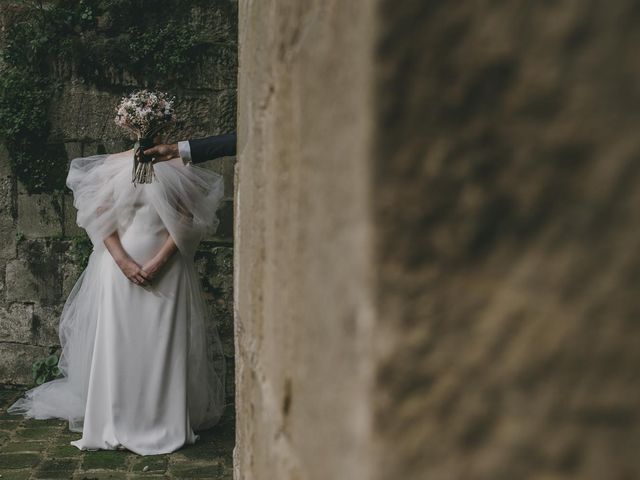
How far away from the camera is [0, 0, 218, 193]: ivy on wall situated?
19.7ft

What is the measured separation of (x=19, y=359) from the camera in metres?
6.16

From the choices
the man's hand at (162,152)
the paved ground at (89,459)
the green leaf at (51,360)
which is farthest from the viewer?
the green leaf at (51,360)

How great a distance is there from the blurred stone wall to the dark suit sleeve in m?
1.42

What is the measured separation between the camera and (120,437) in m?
4.82

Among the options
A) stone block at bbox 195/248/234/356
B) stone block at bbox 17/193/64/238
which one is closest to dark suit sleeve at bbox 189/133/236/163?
stone block at bbox 195/248/234/356

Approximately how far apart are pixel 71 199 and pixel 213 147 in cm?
198

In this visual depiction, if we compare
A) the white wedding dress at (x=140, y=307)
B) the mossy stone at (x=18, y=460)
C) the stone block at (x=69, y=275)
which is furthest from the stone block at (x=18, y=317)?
the mossy stone at (x=18, y=460)

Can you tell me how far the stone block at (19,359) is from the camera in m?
6.14

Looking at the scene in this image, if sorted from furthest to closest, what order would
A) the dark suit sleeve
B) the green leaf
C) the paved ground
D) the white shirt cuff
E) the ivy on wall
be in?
the green leaf
the ivy on wall
the white shirt cuff
the dark suit sleeve
the paved ground

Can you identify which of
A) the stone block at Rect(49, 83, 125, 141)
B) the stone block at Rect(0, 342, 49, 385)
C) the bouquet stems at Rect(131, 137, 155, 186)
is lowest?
the stone block at Rect(0, 342, 49, 385)

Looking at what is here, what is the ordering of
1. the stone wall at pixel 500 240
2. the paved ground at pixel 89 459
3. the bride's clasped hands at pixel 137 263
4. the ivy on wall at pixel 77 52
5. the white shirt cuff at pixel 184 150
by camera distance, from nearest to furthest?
the stone wall at pixel 500 240, the paved ground at pixel 89 459, the white shirt cuff at pixel 184 150, the bride's clasped hands at pixel 137 263, the ivy on wall at pixel 77 52

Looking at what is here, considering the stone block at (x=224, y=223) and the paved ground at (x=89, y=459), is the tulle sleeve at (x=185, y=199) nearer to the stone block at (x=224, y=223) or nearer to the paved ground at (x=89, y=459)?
the stone block at (x=224, y=223)

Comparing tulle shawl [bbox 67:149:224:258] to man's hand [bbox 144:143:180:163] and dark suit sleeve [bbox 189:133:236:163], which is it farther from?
dark suit sleeve [bbox 189:133:236:163]

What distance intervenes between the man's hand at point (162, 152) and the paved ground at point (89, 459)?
176cm
